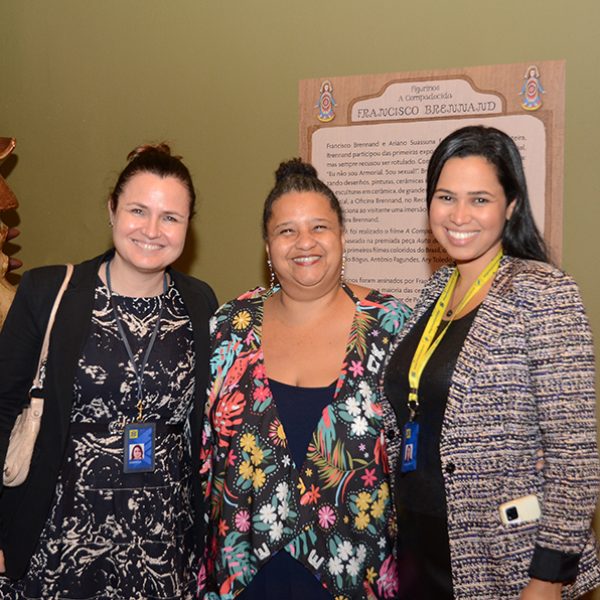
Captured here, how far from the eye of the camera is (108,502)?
7.36ft

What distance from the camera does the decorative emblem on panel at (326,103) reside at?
11.0 feet

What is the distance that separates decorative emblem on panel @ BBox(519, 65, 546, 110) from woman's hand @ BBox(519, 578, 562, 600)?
75.0 inches

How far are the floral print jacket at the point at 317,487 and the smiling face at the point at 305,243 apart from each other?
0.21 meters

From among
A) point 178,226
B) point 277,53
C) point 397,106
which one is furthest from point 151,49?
point 178,226

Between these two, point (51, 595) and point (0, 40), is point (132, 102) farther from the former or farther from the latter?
point (51, 595)

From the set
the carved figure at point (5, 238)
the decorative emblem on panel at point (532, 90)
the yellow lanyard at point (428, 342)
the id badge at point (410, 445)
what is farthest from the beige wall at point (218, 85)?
the id badge at point (410, 445)

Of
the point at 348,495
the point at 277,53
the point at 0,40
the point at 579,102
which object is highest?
the point at 0,40

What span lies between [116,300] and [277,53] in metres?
1.65

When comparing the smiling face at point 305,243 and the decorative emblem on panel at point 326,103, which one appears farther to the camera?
the decorative emblem on panel at point 326,103

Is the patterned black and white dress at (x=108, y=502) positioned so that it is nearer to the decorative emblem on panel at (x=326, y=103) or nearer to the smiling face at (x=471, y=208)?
the smiling face at (x=471, y=208)

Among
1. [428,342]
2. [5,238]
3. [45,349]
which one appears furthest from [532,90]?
[5,238]

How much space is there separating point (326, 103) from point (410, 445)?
1.88 m

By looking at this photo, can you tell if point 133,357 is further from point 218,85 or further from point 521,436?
point 218,85

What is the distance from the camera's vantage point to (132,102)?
3.79m
